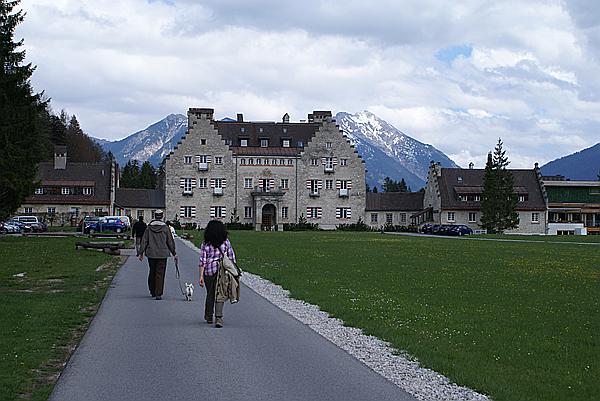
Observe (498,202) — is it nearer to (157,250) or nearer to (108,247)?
(108,247)

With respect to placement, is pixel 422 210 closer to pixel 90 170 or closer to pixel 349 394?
pixel 90 170

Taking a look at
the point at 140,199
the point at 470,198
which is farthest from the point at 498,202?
the point at 140,199

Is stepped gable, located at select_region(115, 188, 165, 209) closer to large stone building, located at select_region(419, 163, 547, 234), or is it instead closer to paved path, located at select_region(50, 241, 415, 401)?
large stone building, located at select_region(419, 163, 547, 234)

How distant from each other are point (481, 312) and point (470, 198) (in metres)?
94.5

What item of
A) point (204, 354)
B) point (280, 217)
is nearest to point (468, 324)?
point (204, 354)

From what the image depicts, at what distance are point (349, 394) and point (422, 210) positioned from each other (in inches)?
4307

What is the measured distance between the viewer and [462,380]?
34.4ft

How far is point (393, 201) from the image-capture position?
117 m

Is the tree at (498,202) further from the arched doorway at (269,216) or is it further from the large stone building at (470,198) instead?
the arched doorway at (269,216)

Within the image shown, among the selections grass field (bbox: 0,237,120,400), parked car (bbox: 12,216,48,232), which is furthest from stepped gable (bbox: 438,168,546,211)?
grass field (bbox: 0,237,120,400)

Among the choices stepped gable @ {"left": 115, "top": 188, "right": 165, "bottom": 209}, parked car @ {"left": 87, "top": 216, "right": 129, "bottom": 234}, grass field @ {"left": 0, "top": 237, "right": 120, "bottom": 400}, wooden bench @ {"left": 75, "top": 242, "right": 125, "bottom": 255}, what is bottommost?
grass field @ {"left": 0, "top": 237, "right": 120, "bottom": 400}

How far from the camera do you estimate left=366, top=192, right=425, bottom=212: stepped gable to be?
11534 centimetres

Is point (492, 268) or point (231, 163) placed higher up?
point (231, 163)

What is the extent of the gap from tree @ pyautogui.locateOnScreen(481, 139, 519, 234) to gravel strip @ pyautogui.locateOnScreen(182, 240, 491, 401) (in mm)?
85223
